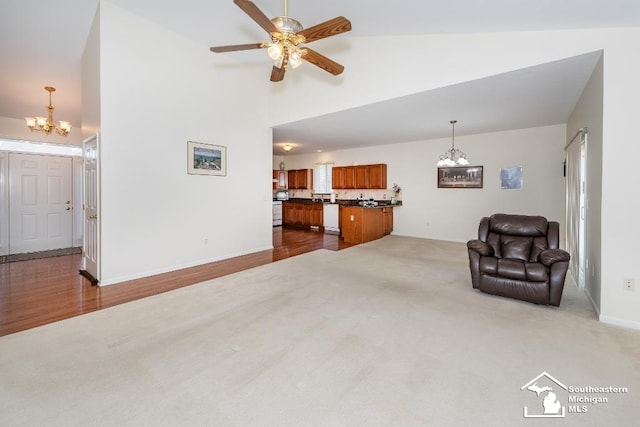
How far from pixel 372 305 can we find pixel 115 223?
3.51 meters

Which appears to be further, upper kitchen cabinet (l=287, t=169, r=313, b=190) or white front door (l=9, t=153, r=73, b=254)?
upper kitchen cabinet (l=287, t=169, r=313, b=190)

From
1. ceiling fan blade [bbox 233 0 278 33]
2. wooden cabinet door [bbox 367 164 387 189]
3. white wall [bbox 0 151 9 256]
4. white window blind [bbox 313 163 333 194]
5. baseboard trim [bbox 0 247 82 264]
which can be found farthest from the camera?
white window blind [bbox 313 163 333 194]

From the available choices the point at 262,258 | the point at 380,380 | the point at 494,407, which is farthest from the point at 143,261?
the point at 494,407

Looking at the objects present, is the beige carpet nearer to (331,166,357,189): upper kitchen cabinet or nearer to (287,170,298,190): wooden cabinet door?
(331,166,357,189): upper kitchen cabinet

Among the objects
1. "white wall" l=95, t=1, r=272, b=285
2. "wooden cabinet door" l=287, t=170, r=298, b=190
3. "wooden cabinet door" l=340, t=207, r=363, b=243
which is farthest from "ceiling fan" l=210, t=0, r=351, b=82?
"wooden cabinet door" l=287, t=170, r=298, b=190

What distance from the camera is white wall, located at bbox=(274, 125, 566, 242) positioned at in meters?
5.93

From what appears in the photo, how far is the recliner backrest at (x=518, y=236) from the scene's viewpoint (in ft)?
12.0

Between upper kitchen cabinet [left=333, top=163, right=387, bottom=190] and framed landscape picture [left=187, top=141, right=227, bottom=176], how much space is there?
4578 mm

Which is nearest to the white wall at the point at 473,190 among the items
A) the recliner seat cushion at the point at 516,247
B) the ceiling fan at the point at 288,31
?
the recliner seat cushion at the point at 516,247

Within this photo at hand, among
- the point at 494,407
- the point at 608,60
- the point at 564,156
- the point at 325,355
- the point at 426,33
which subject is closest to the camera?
the point at 494,407

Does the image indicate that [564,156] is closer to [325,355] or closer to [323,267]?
[323,267]

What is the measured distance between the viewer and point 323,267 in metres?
4.65

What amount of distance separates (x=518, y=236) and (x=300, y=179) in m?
7.51

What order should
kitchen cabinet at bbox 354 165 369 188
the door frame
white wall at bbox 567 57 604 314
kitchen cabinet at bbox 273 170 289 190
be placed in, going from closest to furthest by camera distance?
white wall at bbox 567 57 604 314 → the door frame → kitchen cabinet at bbox 354 165 369 188 → kitchen cabinet at bbox 273 170 289 190
